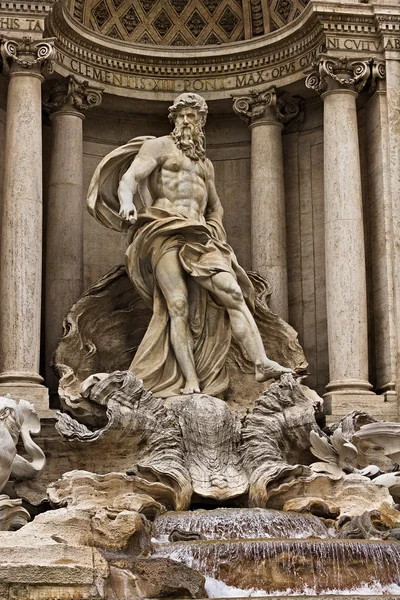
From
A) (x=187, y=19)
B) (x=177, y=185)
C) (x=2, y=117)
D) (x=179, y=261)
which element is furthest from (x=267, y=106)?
(x=2, y=117)

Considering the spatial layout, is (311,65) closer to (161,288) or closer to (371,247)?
(371,247)

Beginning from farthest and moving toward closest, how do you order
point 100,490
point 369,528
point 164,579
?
point 100,490 < point 369,528 < point 164,579

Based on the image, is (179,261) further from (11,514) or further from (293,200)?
(11,514)

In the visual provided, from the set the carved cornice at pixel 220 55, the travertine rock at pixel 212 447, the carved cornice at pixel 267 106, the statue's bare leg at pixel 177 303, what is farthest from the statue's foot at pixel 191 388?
the carved cornice at pixel 220 55

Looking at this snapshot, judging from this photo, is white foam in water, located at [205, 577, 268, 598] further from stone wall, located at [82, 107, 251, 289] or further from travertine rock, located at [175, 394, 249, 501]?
stone wall, located at [82, 107, 251, 289]

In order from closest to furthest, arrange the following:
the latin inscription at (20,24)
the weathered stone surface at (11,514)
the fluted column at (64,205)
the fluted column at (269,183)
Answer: the weathered stone surface at (11,514) → the latin inscription at (20,24) → the fluted column at (64,205) → the fluted column at (269,183)

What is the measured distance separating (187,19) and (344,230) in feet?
14.4

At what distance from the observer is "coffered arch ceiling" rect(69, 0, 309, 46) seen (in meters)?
19.7

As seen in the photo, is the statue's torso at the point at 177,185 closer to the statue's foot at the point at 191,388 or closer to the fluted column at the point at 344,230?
the fluted column at the point at 344,230

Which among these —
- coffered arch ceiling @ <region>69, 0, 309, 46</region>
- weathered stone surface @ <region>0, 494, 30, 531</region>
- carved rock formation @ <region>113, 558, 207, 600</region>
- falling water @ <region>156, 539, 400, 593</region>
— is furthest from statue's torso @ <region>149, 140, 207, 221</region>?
carved rock formation @ <region>113, 558, 207, 600</region>

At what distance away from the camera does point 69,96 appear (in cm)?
1878

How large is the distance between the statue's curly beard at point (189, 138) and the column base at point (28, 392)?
342 centimetres

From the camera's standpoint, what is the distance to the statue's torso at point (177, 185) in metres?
17.3

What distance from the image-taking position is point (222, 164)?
2033 cm
